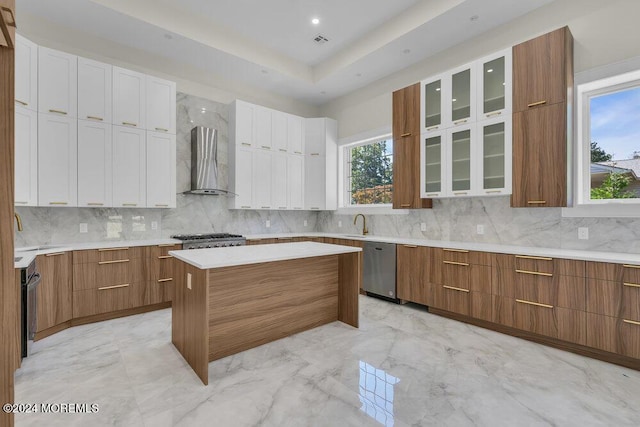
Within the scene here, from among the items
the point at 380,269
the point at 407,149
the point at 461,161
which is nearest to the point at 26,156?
the point at 380,269

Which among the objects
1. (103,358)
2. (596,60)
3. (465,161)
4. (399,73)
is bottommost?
(103,358)

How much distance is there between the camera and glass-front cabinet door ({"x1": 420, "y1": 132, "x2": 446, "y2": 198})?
12.5 ft

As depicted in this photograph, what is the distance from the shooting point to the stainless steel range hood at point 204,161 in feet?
14.5

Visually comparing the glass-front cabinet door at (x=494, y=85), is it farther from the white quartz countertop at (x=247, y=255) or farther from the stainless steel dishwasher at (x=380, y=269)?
the white quartz countertop at (x=247, y=255)

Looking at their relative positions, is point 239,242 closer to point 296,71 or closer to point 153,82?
point 153,82

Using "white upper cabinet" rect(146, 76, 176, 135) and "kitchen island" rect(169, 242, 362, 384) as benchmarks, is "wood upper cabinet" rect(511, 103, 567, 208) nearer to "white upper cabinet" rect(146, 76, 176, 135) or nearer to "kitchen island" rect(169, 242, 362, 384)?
"kitchen island" rect(169, 242, 362, 384)

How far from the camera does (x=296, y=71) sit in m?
4.93

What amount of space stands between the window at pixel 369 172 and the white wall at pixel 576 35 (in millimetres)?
583

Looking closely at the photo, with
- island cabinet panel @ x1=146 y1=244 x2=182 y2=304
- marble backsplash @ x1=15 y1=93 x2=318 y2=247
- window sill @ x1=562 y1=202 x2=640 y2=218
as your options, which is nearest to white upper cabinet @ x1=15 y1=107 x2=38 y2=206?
marble backsplash @ x1=15 y1=93 x2=318 y2=247

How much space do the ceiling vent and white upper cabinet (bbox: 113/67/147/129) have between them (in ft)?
7.56

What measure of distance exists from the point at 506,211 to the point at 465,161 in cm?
74

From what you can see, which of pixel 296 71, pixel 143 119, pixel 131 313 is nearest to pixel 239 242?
pixel 131 313

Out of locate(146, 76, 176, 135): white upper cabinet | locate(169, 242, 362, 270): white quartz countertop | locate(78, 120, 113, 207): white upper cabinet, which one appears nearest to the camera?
locate(169, 242, 362, 270): white quartz countertop

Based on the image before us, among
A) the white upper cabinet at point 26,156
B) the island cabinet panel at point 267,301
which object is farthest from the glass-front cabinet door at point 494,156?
the white upper cabinet at point 26,156
